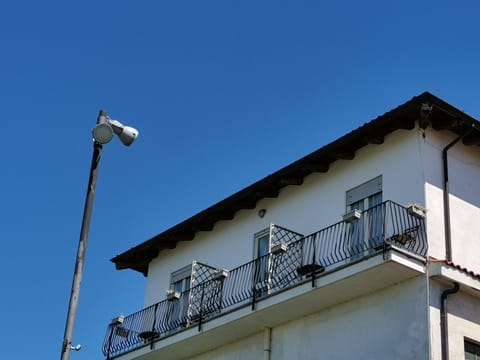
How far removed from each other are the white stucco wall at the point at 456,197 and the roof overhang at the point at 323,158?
347mm

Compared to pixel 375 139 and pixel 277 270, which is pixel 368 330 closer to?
pixel 277 270

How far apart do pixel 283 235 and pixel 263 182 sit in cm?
162

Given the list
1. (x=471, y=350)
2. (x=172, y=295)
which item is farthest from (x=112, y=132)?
(x=172, y=295)

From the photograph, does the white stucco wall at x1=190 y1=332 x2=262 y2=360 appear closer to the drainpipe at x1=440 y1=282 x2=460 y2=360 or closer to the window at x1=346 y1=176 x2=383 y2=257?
the window at x1=346 y1=176 x2=383 y2=257

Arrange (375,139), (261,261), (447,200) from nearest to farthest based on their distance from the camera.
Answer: (447,200) → (375,139) → (261,261)

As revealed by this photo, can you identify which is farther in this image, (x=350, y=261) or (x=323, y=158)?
(x=323, y=158)

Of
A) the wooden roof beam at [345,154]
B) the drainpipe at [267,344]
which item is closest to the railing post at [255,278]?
the drainpipe at [267,344]

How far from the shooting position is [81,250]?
13.8 meters

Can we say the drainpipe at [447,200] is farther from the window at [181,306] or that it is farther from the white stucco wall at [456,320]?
the window at [181,306]

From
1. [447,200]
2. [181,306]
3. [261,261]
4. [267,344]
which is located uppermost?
[447,200]

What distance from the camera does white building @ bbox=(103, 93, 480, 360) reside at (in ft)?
58.4

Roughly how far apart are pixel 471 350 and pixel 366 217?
3.46m

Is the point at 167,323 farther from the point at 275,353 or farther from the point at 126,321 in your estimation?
the point at 275,353

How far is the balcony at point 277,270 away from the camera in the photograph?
1836 centimetres
